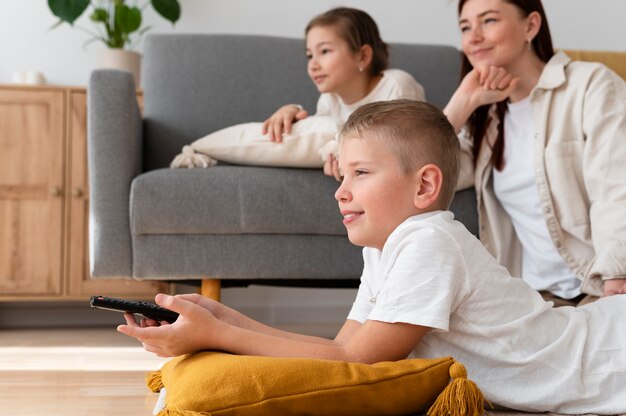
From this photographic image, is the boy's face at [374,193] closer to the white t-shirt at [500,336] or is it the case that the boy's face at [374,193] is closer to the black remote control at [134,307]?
the white t-shirt at [500,336]

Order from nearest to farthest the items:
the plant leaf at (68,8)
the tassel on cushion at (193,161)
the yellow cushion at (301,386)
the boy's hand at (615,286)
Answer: the yellow cushion at (301,386) < the boy's hand at (615,286) < the tassel on cushion at (193,161) < the plant leaf at (68,8)

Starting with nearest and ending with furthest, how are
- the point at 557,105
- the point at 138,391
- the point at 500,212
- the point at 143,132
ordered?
the point at 138,391 → the point at 557,105 → the point at 500,212 → the point at 143,132

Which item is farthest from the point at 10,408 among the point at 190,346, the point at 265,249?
the point at 265,249

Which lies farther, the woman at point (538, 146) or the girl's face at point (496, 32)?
the girl's face at point (496, 32)

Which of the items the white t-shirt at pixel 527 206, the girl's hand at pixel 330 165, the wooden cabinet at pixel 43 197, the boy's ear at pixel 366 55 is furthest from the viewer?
the wooden cabinet at pixel 43 197

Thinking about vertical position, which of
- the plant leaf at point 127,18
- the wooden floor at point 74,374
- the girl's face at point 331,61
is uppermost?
the plant leaf at point 127,18

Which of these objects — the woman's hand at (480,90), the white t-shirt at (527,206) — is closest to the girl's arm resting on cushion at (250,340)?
the white t-shirt at (527,206)

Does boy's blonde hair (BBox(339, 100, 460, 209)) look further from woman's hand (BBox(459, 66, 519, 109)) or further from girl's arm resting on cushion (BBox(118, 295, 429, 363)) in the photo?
woman's hand (BBox(459, 66, 519, 109))

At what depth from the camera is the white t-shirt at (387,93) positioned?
2271mm

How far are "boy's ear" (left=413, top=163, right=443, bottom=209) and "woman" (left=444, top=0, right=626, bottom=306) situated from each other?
0.68 m

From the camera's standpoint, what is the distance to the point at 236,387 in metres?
1.02

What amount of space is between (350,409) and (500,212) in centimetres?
116

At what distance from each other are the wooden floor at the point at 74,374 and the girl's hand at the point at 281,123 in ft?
2.12

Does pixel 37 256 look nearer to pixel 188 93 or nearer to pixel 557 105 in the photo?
pixel 188 93
